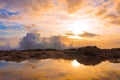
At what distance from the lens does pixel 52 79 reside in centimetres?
3030

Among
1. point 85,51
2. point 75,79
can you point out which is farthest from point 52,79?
point 85,51

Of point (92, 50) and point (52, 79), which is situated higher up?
point (92, 50)

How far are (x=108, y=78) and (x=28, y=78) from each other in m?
11.7

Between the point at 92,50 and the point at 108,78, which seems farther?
the point at 92,50

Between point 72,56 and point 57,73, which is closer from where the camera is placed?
point 57,73

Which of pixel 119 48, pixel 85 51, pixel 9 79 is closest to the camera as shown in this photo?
pixel 9 79

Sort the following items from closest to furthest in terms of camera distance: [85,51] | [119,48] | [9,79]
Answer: [9,79]
[85,51]
[119,48]

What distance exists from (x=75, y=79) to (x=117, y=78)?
20.0ft

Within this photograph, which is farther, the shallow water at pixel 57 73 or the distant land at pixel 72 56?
the distant land at pixel 72 56

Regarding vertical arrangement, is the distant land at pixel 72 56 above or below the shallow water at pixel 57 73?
above

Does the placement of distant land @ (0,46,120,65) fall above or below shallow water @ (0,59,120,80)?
above

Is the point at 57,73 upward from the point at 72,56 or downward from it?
downward

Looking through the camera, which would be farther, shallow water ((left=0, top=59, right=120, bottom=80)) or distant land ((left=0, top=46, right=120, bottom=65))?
A: distant land ((left=0, top=46, right=120, bottom=65))

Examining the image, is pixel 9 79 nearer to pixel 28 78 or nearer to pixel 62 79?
pixel 28 78
